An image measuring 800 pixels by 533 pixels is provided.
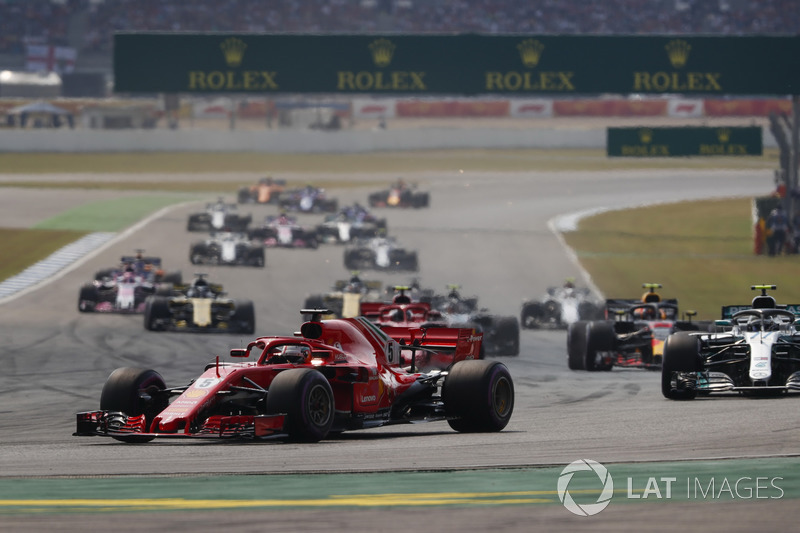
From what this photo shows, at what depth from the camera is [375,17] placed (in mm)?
80062

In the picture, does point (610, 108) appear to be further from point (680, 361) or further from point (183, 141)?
point (680, 361)

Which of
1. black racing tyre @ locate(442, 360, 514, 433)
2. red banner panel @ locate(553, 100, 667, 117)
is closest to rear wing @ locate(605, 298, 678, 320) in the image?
black racing tyre @ locate(442, 360, 514, 433)

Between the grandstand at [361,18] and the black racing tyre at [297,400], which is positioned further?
the grandstand at [361,18]

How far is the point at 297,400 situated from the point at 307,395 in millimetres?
133

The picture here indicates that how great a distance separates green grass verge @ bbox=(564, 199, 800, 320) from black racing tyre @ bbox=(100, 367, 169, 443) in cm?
2291

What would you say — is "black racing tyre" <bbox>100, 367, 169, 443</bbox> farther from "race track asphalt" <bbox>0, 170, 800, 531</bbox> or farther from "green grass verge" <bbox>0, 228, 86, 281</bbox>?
"green grass verge" <bbox>0, 228, 86, 281</bbox>

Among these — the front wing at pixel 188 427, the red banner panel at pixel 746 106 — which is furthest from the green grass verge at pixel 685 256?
the front wing at pixel 188 427

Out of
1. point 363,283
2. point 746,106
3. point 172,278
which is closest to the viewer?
point 363,283

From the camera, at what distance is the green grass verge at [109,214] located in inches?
1813

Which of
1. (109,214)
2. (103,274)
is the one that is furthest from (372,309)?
(109,214)

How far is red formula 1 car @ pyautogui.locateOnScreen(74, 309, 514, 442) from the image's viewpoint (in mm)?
12109

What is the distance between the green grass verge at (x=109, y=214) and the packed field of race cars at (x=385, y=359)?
15.1m

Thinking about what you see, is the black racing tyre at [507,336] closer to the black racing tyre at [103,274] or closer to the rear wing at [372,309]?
the rear wing at [372,309]

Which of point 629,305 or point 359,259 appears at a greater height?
point 359,259
